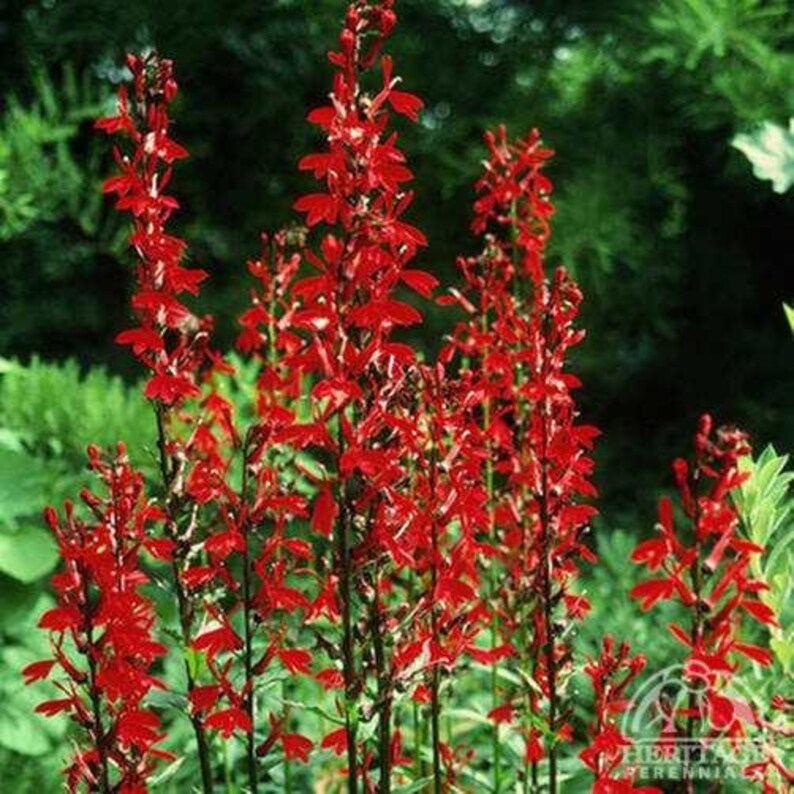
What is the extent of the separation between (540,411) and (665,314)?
3566mm

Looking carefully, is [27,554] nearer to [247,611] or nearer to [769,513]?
[247,611]

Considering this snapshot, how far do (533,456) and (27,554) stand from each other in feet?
5.78

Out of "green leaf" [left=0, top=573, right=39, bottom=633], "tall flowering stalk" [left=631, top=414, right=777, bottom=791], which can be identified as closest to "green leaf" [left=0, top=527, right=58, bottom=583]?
"green leaf" [left=0, top=573, right=39, bottom=633]

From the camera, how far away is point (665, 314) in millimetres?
4855

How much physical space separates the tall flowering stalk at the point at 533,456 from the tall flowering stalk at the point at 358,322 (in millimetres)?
164

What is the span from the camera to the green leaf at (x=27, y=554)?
2.83 metres

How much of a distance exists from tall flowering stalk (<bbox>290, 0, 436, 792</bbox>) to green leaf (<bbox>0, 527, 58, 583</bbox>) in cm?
163

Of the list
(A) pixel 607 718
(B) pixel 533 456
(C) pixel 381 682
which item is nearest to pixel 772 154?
(B) pixel 533 456

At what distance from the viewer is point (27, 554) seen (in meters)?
2.89

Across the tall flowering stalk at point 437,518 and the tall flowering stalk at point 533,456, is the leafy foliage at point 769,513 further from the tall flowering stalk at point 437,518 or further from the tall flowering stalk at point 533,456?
the tall flowering stalk at point 437,518

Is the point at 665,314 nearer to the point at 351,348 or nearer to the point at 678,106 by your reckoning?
the point at 678,106

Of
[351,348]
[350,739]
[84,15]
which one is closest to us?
[351,348]

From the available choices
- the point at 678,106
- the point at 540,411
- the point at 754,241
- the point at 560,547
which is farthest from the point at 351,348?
the point at 754,241

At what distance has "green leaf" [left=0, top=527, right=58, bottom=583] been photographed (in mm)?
2830
